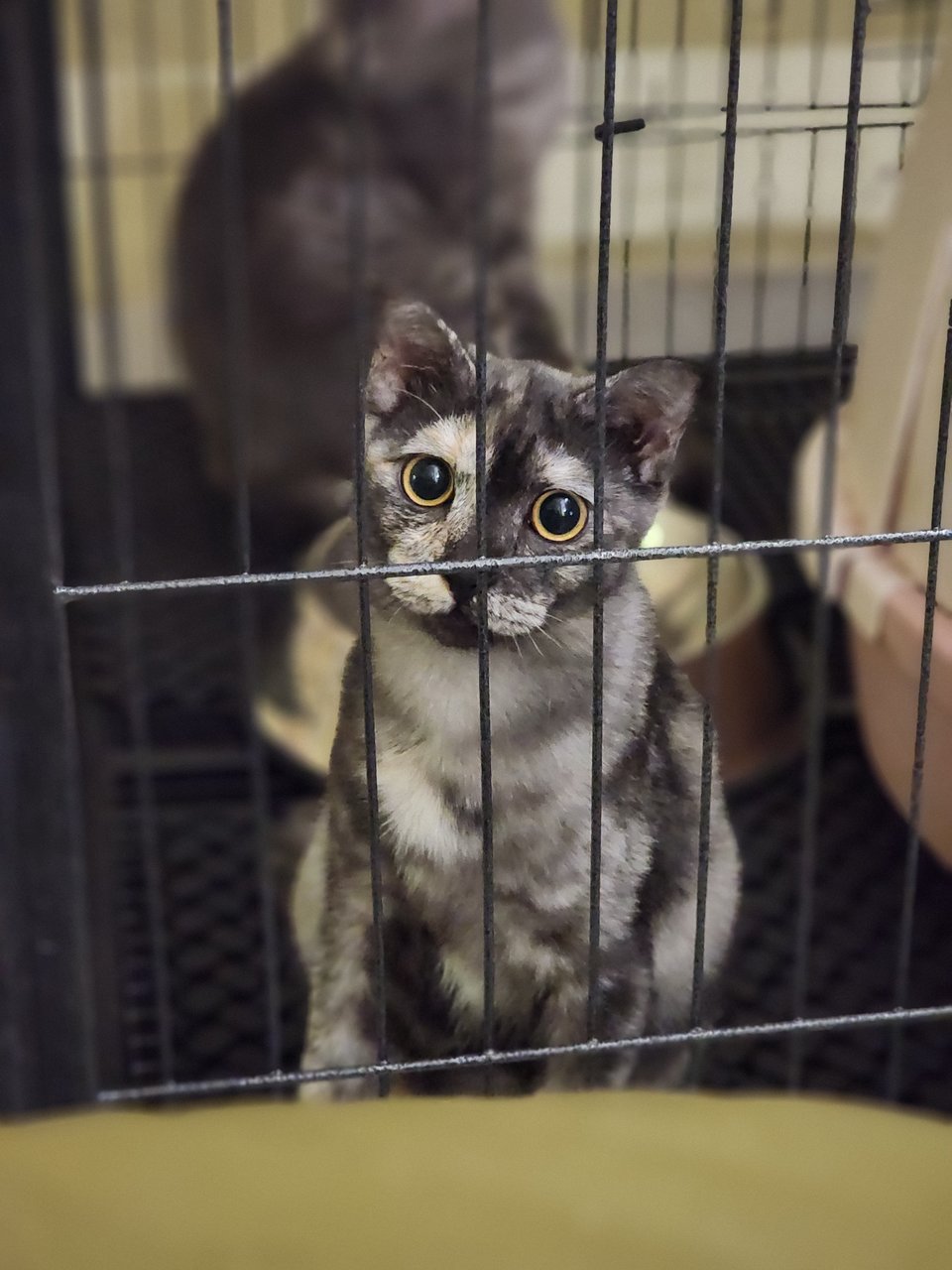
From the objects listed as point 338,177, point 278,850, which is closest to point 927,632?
point 278,850

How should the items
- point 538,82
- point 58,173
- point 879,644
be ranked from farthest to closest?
point 58,173, point 538,82, point 879,644

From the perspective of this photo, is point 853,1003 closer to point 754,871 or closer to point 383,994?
point 754,871

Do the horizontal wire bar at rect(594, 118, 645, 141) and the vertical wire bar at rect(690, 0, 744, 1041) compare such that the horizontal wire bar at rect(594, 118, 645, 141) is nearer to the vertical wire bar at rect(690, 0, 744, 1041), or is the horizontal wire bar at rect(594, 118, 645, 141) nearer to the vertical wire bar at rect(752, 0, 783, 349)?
the vertical wire bar at rect(690, 0, 744, 1041)

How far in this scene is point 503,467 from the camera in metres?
0.49

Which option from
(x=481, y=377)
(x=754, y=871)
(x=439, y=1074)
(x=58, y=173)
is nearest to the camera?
(x=481, y=377)

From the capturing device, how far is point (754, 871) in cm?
88

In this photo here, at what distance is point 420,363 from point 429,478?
0.14 ft

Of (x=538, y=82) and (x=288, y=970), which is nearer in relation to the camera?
(x=288, y=970)

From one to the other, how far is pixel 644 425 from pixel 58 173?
1459 millimetres

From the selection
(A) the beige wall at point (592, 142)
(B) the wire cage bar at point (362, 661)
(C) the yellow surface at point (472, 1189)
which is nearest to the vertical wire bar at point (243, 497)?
(B) the wire cage bar at point (362, 661)

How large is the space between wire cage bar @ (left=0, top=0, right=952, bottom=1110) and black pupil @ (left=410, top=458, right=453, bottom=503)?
0.02m

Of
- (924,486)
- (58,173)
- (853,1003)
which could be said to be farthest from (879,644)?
(58,173)

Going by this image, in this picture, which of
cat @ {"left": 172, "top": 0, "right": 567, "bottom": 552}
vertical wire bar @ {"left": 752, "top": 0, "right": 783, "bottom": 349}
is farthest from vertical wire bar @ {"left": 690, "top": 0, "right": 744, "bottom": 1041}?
cat @ {"left": 172, "top": 0, "right": 567, "bottom": 552}

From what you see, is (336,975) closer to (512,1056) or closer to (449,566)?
(512,1056)
